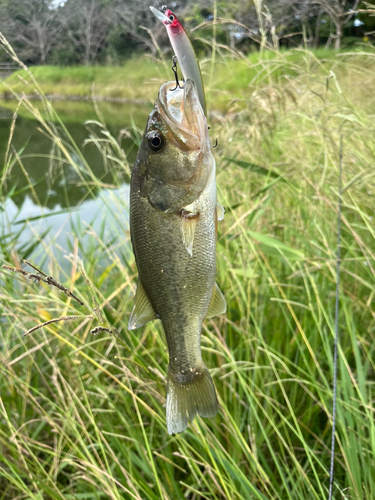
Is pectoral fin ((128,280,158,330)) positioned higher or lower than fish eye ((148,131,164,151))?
lower

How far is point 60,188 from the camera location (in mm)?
7961

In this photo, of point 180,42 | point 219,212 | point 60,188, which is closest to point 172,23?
point 180,42

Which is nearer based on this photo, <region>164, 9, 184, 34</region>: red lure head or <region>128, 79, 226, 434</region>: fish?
<region>164, 9, 184, 34</region>: red lure head

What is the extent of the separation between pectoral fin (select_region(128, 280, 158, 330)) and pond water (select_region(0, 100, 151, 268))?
34.4 inches

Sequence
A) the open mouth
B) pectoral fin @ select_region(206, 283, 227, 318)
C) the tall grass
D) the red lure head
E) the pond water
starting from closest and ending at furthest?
the red lure head
the open mouth
pectoral fin @ select_region(206, 283, 227, 318)
the tall grass
the pond water

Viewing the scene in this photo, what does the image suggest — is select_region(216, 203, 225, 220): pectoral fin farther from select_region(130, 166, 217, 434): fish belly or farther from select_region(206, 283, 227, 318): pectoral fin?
select_region(206, 283, 227, 318): pectoral fin

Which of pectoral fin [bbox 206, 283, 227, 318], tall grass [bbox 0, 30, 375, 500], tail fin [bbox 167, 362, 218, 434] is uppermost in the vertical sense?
pectoral fin [bbox 206, 283, 227, 318]

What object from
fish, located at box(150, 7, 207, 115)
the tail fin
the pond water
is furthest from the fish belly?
the pond water

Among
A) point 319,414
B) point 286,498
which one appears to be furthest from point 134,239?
point 319,414

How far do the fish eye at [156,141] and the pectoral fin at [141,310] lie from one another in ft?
0.98

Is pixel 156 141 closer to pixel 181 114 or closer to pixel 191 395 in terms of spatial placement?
pixel 181 114

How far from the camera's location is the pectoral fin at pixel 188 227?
76cm

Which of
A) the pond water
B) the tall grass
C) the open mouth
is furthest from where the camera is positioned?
the pond water

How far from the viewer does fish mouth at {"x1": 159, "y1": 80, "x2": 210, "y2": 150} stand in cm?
77
